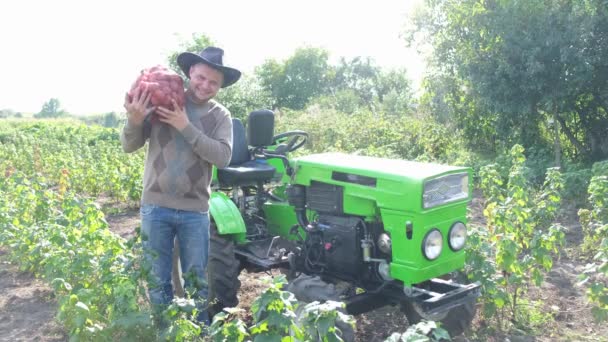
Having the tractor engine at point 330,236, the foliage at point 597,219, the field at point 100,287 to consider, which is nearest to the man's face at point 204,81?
the field at point 100,287

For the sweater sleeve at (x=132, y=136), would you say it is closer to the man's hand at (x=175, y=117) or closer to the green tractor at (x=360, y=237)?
the man's hand at (x=175, y=117)

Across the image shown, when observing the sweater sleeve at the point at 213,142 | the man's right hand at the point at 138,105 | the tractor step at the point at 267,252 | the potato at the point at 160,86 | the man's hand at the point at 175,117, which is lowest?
the tractor step at the point at 267,252

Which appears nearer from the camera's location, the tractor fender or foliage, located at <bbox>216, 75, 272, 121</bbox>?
the tractor fender

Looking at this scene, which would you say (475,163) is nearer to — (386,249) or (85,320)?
(386,249)

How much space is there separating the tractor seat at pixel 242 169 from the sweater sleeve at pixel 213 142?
122 cm

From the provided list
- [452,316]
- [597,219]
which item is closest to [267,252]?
[452,316]

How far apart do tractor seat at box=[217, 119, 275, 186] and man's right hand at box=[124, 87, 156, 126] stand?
1562 millimetres

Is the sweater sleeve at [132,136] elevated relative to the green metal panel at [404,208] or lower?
elevated

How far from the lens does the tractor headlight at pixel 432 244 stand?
11.8ft

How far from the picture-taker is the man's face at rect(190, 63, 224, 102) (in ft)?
11.4

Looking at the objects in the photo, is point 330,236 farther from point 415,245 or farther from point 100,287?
point 100,287

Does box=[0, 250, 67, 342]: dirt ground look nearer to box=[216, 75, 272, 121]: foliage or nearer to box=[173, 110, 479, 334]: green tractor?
box=[173, 110, 479, 334]: green tractor

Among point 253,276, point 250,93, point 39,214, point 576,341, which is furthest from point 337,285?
point 250,93

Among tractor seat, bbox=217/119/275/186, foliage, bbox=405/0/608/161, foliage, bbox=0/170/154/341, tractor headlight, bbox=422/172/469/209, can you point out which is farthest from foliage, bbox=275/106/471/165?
tractor headlight, bbox=422/172/469/209
